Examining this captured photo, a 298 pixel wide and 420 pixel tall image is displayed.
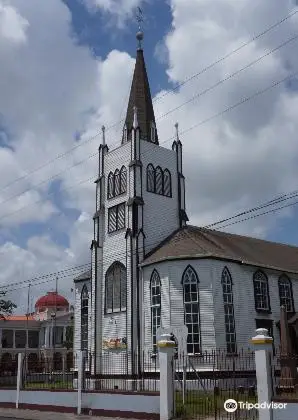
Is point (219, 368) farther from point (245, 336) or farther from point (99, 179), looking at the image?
point (99, 179)

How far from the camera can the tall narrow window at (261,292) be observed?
110ft

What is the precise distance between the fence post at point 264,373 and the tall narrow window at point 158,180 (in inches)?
882

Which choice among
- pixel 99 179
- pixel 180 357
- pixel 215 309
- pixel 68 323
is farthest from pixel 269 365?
pixel 68 323

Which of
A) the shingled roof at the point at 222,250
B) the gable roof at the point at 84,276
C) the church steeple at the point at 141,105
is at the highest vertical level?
the church steeple at the point at 141,105

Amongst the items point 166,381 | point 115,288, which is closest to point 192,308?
point 115,288

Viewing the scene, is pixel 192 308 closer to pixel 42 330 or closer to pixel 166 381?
pixel 166 381

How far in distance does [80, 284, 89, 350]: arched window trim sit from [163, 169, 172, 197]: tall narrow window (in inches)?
371

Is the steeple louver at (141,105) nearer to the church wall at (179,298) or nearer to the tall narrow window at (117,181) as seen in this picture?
the tall narrow window at (117,181)

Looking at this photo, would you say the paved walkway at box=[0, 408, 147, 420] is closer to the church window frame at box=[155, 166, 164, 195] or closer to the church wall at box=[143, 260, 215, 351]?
the church wall at box=[143, 260, 215, 351]

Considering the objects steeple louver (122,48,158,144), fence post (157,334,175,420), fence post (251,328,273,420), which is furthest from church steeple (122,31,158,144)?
fence post (251,328,273,420)

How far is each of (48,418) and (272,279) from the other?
2033 centimetres

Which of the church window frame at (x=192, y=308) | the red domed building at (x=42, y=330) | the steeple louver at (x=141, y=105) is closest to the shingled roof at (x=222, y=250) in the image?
the church window frame at (x=192, y=308)

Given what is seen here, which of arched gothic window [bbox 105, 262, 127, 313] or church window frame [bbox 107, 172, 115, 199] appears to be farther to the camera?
church window frame [bbox 107, 172, 115, 199]

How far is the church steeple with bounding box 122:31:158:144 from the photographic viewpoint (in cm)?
3847
